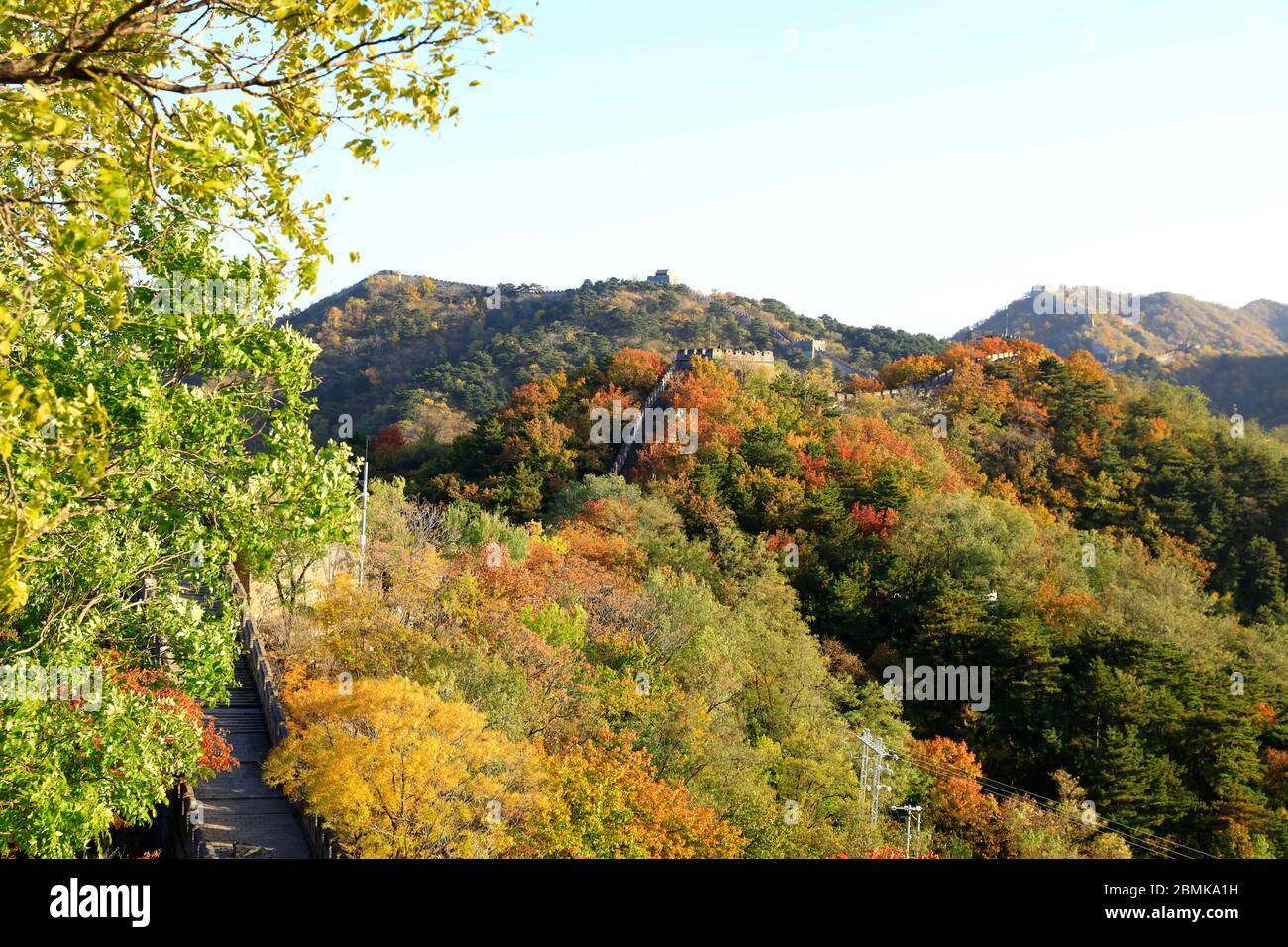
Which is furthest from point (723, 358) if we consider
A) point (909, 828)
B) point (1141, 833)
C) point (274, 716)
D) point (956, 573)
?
point (274, 716)

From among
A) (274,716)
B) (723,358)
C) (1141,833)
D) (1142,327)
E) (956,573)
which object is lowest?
(1141,833)

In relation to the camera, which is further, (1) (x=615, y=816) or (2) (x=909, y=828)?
(2) (x=909, y=828)

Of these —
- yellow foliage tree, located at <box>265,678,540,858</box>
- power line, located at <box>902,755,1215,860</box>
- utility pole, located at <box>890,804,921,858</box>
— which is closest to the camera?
yellow foliage tree, located at <box>265,678,540,858</box>

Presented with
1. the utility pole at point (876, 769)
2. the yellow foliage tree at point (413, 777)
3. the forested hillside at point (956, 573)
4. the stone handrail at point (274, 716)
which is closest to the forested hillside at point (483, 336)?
the forested hillside at point (956, 573)

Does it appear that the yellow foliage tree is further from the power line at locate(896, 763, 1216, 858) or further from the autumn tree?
the power line at locate(896, 763, 1216, 858)

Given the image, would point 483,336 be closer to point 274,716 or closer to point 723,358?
point 723,358

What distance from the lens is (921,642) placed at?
38250 millimetres

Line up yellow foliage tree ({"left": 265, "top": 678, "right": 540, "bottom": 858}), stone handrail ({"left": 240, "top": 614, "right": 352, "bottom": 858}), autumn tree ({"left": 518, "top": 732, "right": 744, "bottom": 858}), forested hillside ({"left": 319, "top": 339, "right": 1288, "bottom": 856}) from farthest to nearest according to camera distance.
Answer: forested hillside ({"left": 319, "top": 339, "right": 1288, "bottom": 856}) → autumn tree ({"left": 518, "top": 732, "right": 744, "bottom": 858}) → stone handrail ({"left": 240, "top": 614, "right": 352, "bottom": 858}) → yellow foliage tree ({"left": 265, "top": 678, "right": 540, "bottom": 858})

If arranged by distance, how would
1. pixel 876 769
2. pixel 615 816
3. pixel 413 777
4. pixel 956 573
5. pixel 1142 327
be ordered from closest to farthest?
pixel 413 777, pixel 615 816, pixel 876 769, pixel 956 573, pixel 1142 327

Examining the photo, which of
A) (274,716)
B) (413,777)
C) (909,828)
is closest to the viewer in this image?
(413,777)

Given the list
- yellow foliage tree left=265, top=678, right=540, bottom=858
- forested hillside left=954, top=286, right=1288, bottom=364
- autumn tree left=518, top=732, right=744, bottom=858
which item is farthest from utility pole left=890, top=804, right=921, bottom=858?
forested hillside left=954, top=286, right=1288, bottom=364

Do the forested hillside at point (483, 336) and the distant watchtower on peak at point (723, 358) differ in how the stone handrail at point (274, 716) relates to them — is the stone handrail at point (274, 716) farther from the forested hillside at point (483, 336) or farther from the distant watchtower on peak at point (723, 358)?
the forested hillside at point (483, 336)
